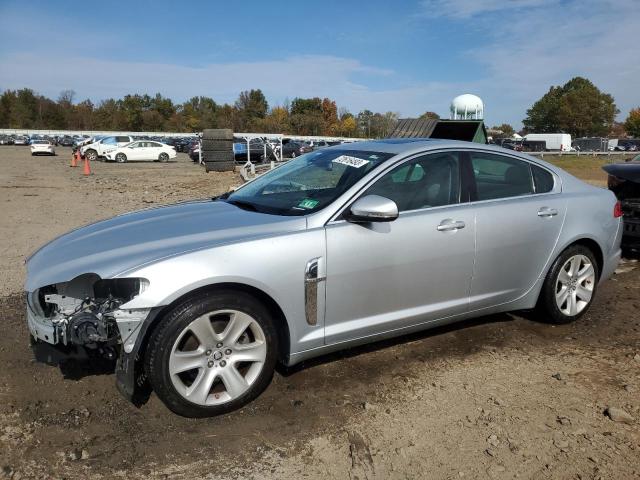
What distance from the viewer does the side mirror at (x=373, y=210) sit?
3293 mm

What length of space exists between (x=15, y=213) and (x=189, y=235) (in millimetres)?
9675

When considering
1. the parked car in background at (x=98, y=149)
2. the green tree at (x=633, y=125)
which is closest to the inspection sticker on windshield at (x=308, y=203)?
the parked car in background at (x=98, y=149)

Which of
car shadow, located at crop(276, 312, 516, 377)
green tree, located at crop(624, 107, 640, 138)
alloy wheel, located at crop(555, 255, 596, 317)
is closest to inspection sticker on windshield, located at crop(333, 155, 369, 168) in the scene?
car shadow, located at crop(276, 312, 516, 377)

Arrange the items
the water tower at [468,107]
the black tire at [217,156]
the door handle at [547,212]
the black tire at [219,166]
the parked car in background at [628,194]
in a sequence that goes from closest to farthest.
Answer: the door handle at [547,212], the parked car in background at [628,194], the black tire at [217,156], the black tire at [219,166], the water tower at [468,107]

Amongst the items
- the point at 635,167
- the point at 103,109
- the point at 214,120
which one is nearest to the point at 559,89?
the point at 214,120

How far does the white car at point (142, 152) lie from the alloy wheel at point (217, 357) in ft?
113

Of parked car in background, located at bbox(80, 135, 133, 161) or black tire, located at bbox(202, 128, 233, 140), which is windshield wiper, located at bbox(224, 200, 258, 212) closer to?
black tire, located at bbox(202, 128, 233, 140)

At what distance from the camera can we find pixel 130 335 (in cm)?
285

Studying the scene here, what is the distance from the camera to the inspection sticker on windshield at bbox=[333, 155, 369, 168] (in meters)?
3.84

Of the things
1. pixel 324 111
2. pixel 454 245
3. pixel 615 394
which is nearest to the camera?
pixel 615 394

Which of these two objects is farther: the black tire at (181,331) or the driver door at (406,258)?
the driver door at (406,258)

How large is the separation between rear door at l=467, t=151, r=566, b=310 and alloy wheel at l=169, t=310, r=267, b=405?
1751mm

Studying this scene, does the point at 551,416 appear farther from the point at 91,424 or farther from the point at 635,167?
the point at 635,167

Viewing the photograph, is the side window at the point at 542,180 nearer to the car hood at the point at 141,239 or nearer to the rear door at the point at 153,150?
the car hood at the point at 141,239
